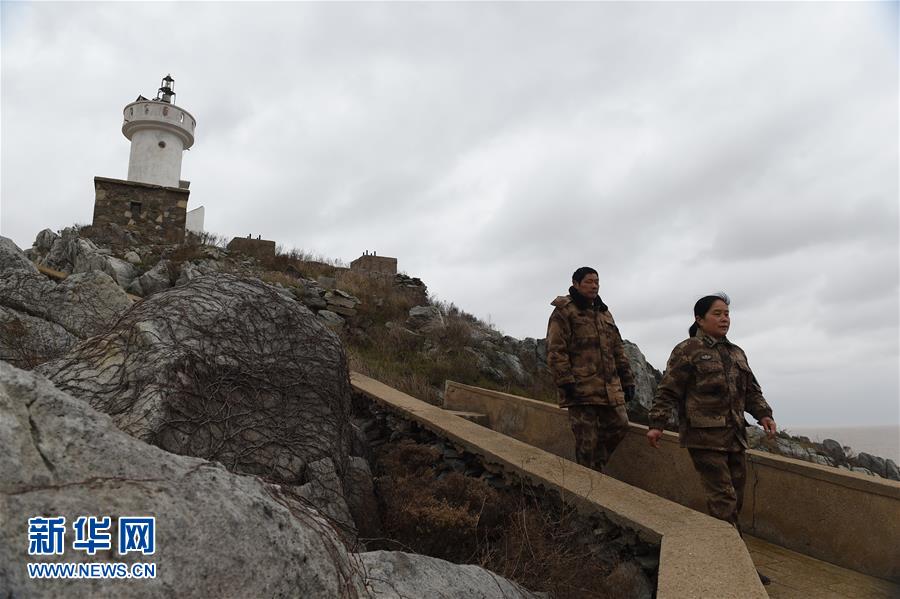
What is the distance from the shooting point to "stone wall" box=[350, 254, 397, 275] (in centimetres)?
1895

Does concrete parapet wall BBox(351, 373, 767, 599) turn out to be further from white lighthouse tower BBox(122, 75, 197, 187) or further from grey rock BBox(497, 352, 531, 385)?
white lighthouse tower BBox(122, 75, 197, 187)

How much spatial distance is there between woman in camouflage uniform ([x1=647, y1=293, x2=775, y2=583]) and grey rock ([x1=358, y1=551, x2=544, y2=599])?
1.94m

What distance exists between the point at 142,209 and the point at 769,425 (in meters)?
16.6

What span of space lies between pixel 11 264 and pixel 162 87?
23.6 meters

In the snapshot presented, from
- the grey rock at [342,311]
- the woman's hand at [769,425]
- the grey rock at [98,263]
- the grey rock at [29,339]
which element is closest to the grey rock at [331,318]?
the grey rock at [342,311]

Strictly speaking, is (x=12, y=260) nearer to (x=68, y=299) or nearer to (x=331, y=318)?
(x=68, y=299)

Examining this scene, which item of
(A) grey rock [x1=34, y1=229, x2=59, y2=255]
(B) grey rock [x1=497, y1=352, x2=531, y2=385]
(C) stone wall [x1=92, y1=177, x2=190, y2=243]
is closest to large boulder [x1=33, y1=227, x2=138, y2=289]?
(A) grey rock [x1=34, y1=229, x2=59, y2=255]

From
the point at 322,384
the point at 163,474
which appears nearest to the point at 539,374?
the point at 322,384

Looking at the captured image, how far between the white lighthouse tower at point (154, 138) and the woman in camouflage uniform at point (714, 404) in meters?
25.9

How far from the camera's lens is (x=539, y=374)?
518 inches

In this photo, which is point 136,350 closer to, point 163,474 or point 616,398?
point 163,474

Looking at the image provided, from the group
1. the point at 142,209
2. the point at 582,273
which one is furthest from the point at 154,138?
the point at 582,273

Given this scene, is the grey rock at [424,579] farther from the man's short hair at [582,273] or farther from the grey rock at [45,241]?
the grey rock at [45,241]

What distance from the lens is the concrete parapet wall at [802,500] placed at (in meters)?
3.59
